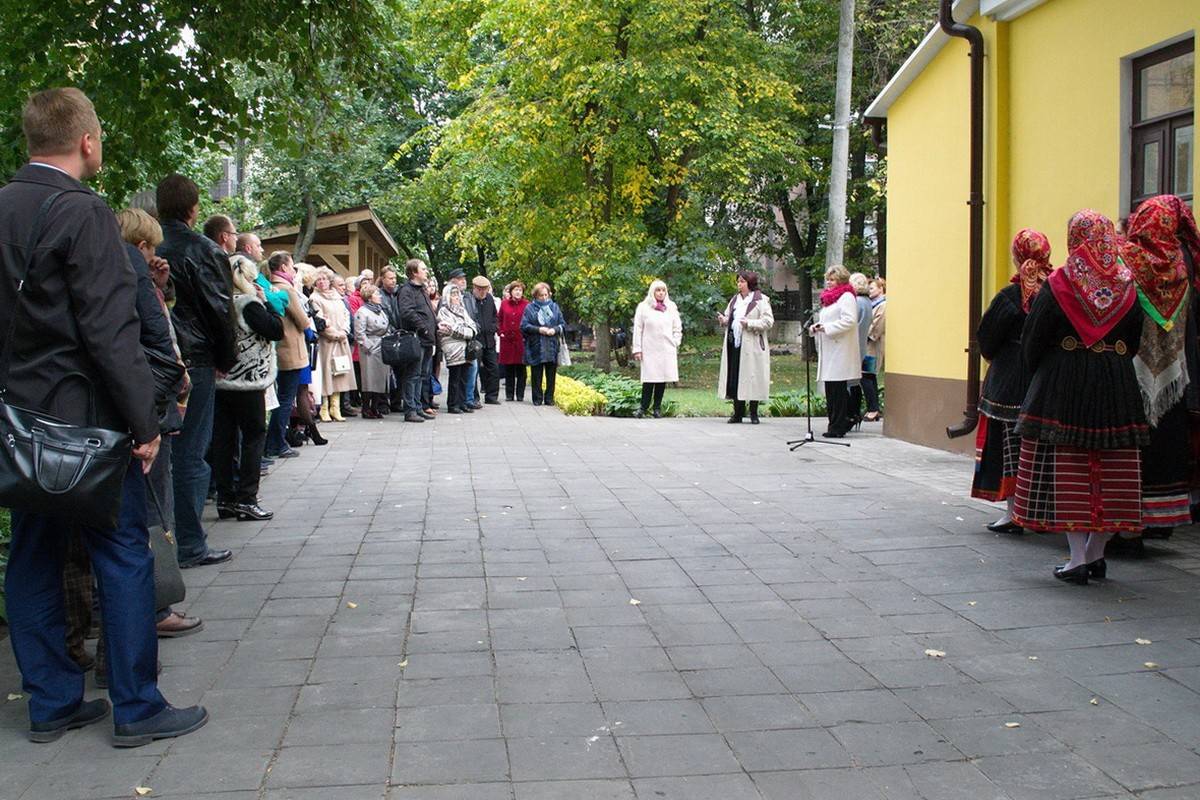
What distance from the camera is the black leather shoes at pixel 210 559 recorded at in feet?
22.3

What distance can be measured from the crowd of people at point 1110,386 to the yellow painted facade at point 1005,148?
1865mm

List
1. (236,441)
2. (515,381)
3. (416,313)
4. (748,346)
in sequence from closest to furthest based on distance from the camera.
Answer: (236,441), (748,346), (416,313), (515,381)

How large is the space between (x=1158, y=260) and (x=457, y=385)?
12365 mm

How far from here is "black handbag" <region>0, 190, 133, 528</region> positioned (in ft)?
12.5

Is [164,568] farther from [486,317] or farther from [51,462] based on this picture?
[486,317]

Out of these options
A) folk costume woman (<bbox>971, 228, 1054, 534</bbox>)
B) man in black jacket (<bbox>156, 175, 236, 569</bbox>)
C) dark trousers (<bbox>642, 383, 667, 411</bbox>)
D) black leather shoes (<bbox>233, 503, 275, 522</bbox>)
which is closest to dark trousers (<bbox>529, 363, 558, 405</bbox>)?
dark trousers (<bbox>642, 383, 667, 411</bbox>)

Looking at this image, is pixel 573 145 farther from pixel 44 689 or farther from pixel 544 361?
pixel 44 689

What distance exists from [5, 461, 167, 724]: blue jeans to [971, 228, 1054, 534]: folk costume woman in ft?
17.0

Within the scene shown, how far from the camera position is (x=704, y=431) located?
48.6 feet

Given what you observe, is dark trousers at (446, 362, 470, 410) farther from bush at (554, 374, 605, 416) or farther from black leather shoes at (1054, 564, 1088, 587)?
black leather shoes at (1054, 564, 1088, 587)

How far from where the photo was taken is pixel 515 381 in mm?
20422

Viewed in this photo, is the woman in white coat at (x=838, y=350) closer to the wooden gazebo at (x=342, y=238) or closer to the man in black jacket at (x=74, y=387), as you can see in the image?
the man in black jacket at (x=74, y=387)

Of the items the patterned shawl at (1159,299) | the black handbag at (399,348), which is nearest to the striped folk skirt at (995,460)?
the patterned shawl at (1159,299)

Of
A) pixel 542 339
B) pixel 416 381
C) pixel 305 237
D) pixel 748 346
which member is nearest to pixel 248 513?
pixel 416 381
